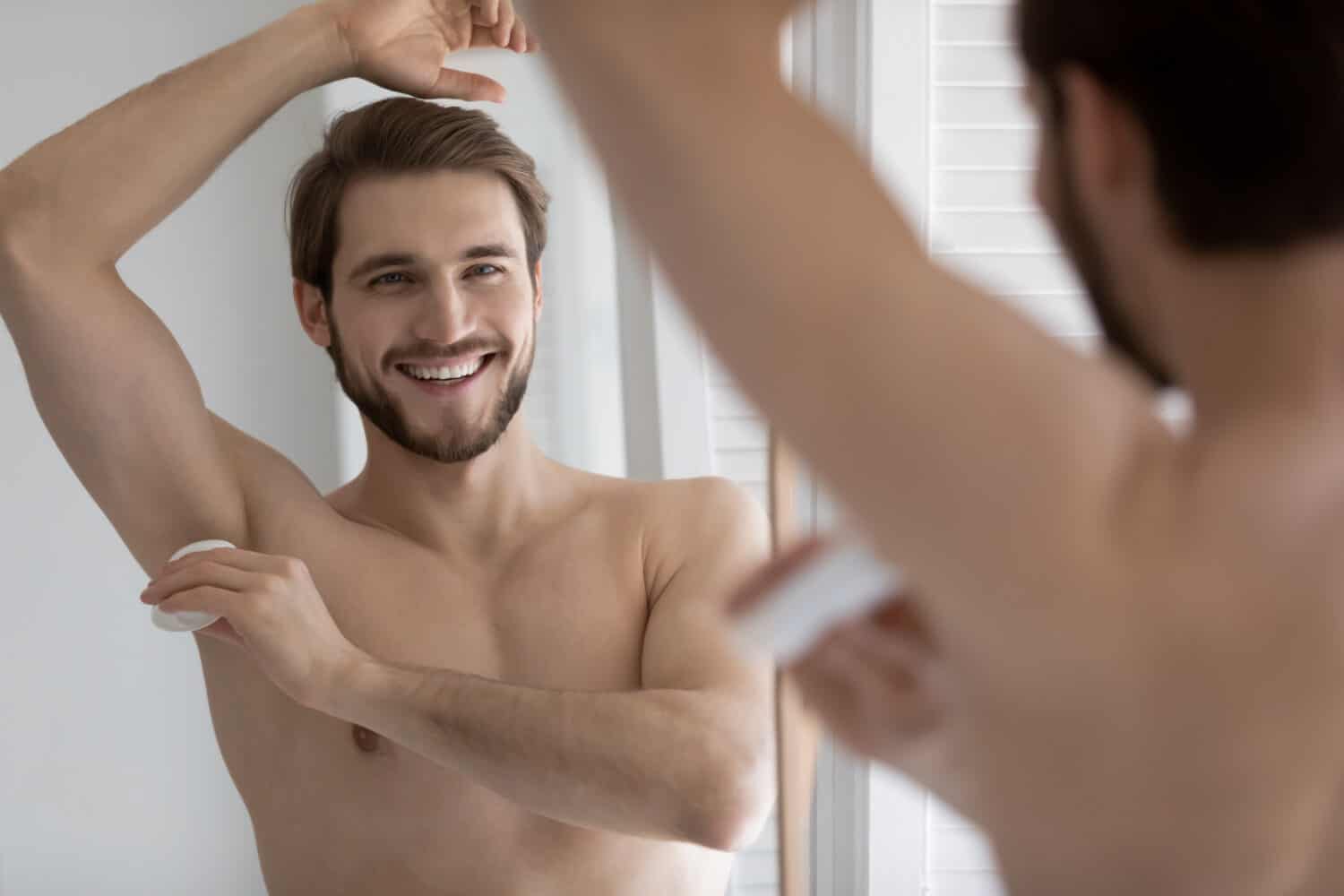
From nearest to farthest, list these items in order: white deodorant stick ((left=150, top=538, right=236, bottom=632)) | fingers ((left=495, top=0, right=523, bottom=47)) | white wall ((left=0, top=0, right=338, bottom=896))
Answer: white deodorant stick ((left=150, top=538, right=236, bottom=632)), fingers ((left=495, top=0, right=523, bottom=47)), white wall ((left=0, top=0, right=338, bottom=896))

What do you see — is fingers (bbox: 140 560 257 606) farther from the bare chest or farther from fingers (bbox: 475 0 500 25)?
fingers (bbox: 475 0 500 25)

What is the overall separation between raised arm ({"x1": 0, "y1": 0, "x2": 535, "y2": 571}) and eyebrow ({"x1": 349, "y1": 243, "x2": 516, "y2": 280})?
19cm

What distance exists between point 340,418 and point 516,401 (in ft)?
2.23

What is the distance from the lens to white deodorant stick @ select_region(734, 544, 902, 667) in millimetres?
356

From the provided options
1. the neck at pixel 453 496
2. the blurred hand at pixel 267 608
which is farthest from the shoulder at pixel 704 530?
the blurred hand at pixel 267 608

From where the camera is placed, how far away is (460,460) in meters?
1.50

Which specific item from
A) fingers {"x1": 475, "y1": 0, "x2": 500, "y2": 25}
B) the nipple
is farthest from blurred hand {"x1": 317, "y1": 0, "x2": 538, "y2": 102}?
the nipple

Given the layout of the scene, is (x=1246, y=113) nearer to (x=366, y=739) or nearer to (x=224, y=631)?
(x=224, y=631)

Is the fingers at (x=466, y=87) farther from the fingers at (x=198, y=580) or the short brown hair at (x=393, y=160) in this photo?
the fingers at (x=198, y=580)

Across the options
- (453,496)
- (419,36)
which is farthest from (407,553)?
(419,36)

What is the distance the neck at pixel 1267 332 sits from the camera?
0.35m

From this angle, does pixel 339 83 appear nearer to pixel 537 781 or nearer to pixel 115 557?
pixel 115 557

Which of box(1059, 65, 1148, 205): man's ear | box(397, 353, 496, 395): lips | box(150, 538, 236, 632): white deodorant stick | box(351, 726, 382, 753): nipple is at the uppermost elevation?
box(1059, 65, 1148, 205): man's ear

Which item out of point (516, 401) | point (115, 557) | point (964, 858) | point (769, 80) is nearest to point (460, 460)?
point (516, 401)
